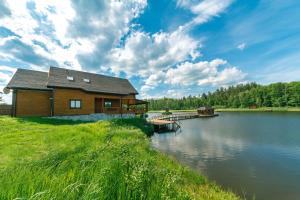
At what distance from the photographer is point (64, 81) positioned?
20.6m

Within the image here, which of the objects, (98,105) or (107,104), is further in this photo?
(107,104)

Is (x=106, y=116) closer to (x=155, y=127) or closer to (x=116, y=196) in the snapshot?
(x=155, y=127)

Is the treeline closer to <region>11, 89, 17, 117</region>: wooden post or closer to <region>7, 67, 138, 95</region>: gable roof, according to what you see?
<region>7, 67, 138, 95</region>: gable roof

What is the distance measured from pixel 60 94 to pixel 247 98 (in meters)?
89.8

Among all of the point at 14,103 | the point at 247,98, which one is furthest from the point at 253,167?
the point at 247,98

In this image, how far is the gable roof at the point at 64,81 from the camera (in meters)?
18.7

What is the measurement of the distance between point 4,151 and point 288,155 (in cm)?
1653

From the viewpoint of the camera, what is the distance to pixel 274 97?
251 ft

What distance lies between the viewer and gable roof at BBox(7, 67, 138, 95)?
18.7 meters

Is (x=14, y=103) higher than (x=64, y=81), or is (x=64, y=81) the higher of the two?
(x=64, y=81)

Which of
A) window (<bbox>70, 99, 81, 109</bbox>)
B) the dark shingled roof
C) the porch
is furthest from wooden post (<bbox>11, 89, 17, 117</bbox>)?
the porch

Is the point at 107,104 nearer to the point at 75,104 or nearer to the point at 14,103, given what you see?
the point at 75,104

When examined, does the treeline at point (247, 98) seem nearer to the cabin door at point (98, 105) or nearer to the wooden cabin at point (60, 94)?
the wooden cabin at point (60, 94)

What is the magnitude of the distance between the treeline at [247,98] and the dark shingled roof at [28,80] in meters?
88.8
